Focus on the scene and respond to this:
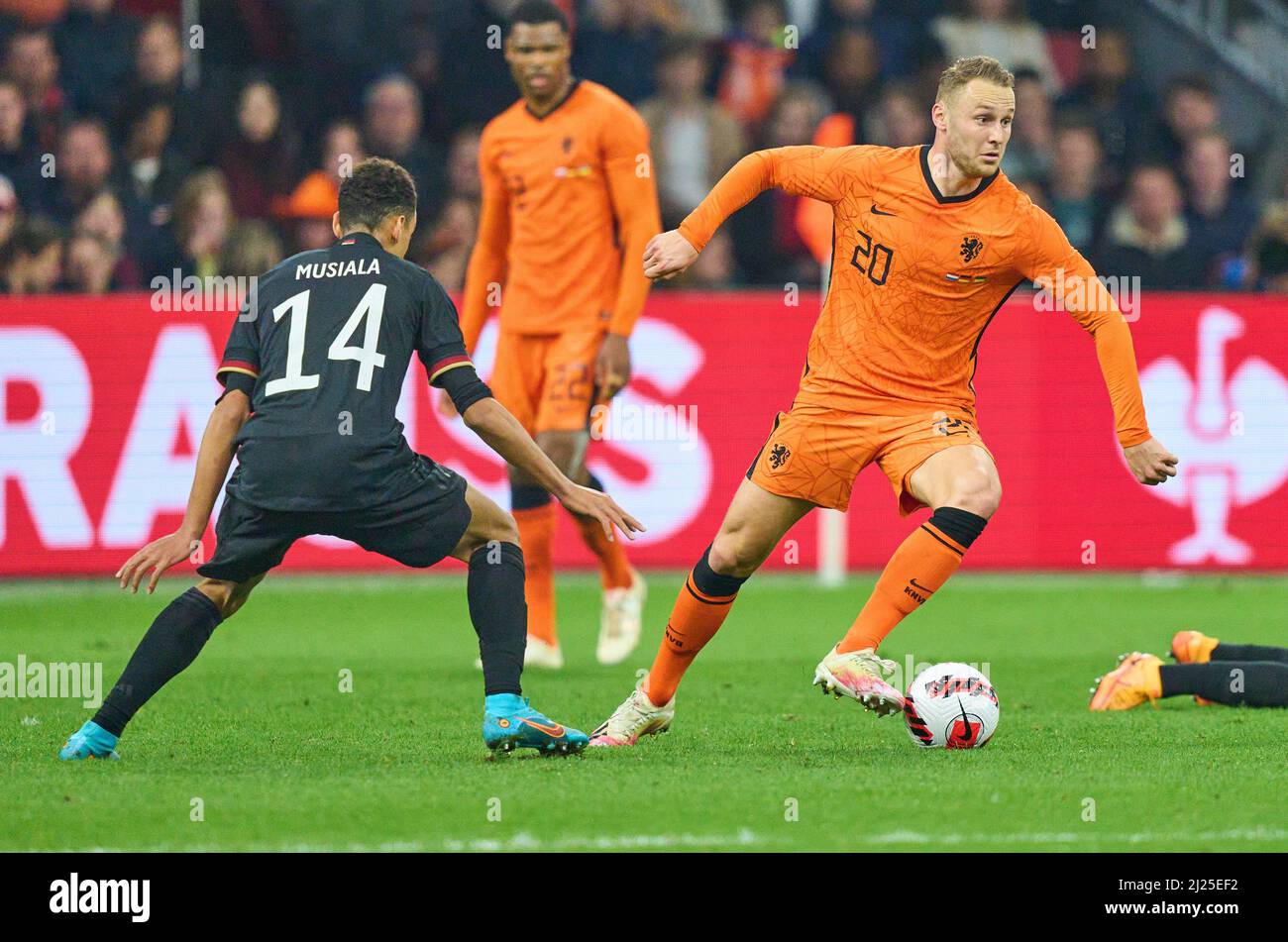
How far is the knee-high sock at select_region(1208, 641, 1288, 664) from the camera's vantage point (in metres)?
7.53

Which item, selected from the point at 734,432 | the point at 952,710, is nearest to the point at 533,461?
the point at 952,710

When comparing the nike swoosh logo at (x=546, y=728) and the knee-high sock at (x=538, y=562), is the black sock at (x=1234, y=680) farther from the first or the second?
the knee-high sock at (x=538, y=562)

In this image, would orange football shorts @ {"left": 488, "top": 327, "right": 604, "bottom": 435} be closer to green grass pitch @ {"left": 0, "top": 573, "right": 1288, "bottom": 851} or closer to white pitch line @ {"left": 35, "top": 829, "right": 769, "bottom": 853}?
green grass pitch @ {"left": 0, "top": 573, "right": 1288, "bottom": 851}

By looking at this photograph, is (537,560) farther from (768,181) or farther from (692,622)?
(768,181)

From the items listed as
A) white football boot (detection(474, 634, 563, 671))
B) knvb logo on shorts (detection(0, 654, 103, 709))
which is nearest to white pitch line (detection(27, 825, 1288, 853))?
knvb logo on shorts (detection(0, 654, 103, 709))

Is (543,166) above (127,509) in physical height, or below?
above

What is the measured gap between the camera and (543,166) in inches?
356

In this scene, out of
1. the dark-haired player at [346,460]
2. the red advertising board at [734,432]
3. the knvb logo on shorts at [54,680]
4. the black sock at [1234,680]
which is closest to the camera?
the dark-haired player at [346,460]

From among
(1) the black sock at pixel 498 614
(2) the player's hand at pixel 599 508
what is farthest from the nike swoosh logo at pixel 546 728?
(2) the player's hand at pixel 599 508

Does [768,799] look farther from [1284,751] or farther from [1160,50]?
[1160,50]

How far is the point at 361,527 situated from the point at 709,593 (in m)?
1.17

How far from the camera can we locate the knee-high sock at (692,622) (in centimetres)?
657
